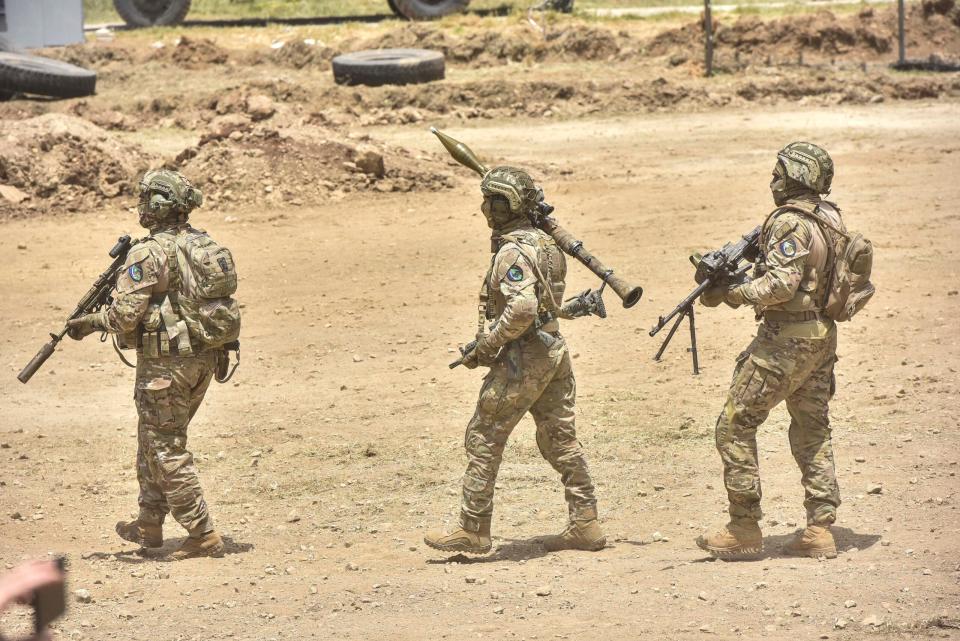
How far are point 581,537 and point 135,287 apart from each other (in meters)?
2.73

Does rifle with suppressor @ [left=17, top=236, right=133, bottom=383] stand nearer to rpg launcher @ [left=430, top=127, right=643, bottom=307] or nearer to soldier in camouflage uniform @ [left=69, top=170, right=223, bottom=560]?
soldier in camouflage uniform @ [left=69, top=170, right=223, bottom=560]

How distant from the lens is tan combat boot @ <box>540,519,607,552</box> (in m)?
7.66

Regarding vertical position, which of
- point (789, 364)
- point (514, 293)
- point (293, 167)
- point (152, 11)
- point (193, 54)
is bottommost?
point (293, 167)

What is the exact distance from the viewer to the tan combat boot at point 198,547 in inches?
312

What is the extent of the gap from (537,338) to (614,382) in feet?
13.2

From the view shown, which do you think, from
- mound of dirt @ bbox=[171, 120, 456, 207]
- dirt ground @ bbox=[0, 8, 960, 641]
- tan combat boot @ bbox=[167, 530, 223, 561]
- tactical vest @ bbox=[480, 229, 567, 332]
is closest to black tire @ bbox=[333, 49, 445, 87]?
dirt ground @ bbox=[0, 8, 960, 641]

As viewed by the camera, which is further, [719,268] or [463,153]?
[463,153]

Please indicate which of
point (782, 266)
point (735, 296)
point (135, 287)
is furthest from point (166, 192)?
point (782, 266)

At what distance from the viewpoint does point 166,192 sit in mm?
7703

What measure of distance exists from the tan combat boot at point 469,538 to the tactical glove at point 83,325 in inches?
88.4

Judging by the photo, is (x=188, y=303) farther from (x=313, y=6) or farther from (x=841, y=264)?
(x=313, y=6)

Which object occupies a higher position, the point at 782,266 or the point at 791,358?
the point at 782,266

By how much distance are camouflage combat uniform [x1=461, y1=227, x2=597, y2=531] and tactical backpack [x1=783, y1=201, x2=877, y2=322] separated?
132 cm

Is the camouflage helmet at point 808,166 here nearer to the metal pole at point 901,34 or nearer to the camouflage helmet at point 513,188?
the camouflage helmet at point 513,188
